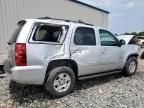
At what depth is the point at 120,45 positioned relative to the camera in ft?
21.7

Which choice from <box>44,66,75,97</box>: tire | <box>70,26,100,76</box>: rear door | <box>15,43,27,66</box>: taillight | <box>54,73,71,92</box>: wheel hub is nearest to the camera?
<box>15,43,27,66</box>: taillight

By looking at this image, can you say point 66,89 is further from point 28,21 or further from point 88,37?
point 28,21

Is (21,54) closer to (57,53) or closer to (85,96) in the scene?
(57,53)

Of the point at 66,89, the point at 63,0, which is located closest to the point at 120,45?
the point at 66,89

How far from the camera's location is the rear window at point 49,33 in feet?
15.4

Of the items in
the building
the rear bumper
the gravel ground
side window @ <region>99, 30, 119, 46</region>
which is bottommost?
the gravel ground

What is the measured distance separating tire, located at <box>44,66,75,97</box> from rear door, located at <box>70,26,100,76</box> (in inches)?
14.7

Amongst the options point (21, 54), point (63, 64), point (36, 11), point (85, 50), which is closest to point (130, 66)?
point (85, 50)

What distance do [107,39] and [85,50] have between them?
3.71 feet

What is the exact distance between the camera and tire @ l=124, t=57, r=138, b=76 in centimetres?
707

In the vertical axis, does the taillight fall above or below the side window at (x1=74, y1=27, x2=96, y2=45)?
below

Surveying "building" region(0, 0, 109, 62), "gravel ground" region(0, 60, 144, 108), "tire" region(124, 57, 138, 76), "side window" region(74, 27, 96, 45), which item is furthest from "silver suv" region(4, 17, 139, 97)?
"building" region(0, 0, 109, 62)

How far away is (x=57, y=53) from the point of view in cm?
487

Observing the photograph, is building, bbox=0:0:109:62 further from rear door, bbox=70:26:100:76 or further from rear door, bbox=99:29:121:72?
rear door, bbox=99:29:121:72
